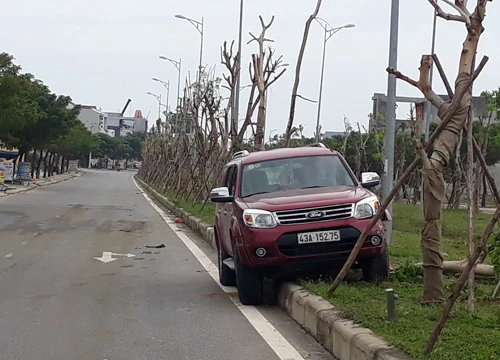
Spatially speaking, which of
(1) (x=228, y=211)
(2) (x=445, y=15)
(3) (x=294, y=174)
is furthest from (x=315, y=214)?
(2) (x=445, y=15)

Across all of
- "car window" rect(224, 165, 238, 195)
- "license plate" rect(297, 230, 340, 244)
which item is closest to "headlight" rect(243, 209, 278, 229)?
"license plate" rect(297, 230, 340, 244)

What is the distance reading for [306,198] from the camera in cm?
950

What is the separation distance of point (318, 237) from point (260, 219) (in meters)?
0.67

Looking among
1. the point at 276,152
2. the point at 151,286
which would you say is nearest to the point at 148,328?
the point at 151,286

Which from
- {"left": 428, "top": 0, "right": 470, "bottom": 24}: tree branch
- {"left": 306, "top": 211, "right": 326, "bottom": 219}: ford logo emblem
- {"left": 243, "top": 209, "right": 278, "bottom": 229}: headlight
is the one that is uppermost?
{"left": 428, "top": 0, "right": 470, "bottom": 24}: tree branch

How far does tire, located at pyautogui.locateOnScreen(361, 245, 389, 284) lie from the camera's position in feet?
31.5

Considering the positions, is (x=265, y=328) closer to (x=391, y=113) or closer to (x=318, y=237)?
(x=318, y=237)

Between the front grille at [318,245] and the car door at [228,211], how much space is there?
1.20m

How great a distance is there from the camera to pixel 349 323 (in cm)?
700

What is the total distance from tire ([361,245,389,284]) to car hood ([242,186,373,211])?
0.73 m

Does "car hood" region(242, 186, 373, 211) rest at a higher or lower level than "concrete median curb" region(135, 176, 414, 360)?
higher

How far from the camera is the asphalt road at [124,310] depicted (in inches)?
282

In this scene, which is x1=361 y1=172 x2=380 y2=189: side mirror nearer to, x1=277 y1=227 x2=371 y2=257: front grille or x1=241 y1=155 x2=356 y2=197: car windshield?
x1=241 y1=155 x2=356 y2=197: car windshield

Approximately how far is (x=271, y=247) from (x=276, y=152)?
220 cm
